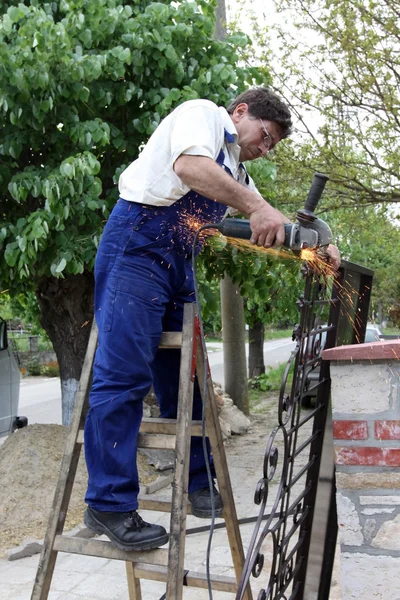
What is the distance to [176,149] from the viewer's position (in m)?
2.50

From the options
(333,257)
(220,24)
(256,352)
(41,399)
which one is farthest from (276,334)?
(333,257)

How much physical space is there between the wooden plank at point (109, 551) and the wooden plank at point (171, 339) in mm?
780

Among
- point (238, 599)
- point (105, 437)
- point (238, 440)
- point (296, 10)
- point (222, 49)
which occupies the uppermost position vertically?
point (296, 10)

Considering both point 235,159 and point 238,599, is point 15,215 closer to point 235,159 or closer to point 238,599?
point 235,159

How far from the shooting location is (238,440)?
9156mm

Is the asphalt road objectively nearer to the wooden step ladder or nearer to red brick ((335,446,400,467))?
the wooden step ladder

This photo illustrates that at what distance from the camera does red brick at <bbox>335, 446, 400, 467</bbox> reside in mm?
2734

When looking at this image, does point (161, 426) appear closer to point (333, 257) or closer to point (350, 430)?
point (350, 430)

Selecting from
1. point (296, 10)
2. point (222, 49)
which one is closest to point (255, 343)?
point (296, 10)

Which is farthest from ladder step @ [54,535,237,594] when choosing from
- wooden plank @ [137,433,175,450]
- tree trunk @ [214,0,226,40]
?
tree trunk @ [214,0,226,40]

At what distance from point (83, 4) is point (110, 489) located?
177 inches

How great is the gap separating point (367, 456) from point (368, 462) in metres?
0.03

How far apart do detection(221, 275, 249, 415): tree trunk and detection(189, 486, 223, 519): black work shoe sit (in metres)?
7.43

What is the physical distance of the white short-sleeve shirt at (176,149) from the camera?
8.23 feet
